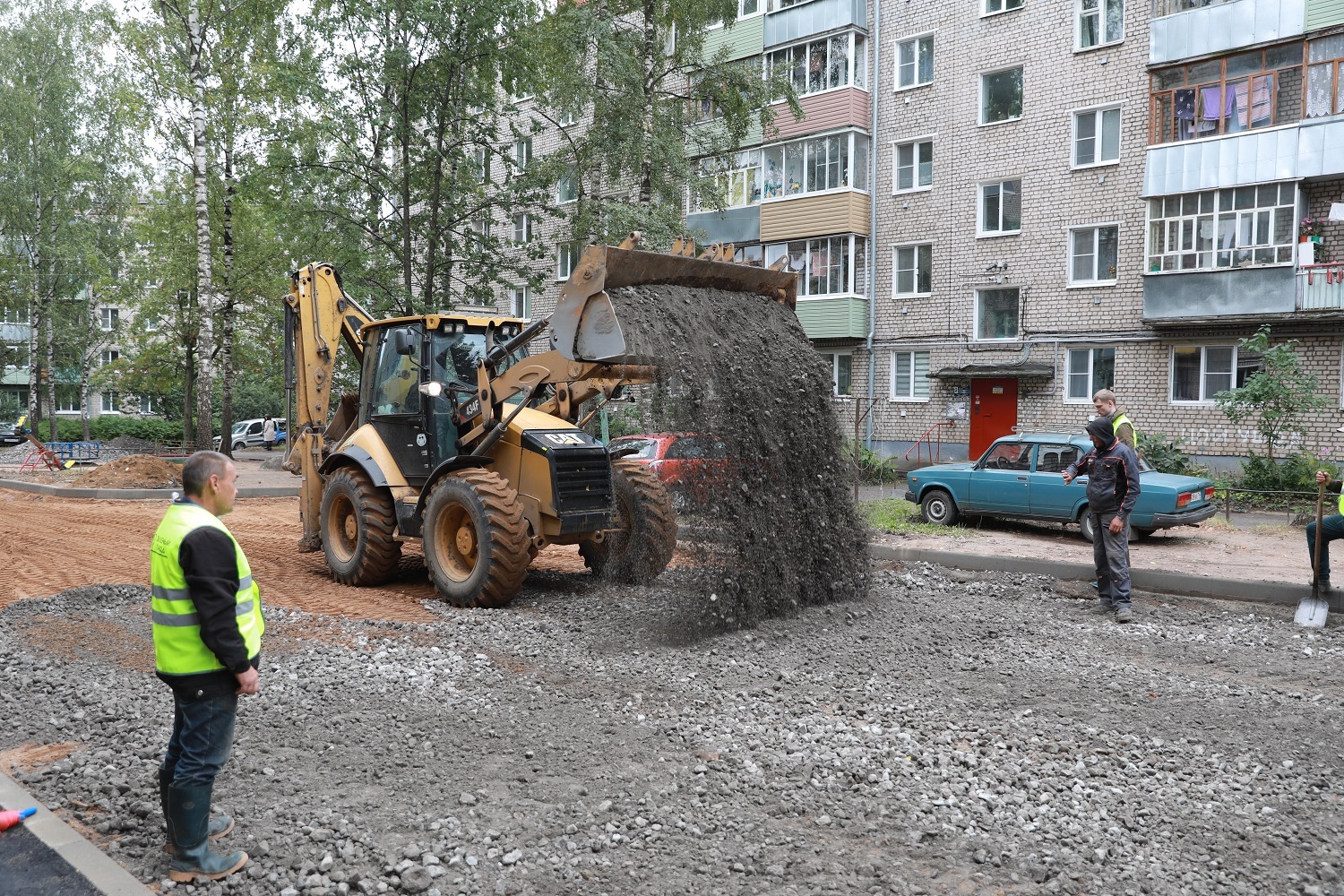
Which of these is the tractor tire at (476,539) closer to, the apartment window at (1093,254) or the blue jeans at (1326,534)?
the blue jeans at (1326,534)

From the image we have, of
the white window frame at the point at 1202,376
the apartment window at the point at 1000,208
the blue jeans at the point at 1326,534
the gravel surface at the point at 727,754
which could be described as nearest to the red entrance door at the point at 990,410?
the white window frame at the point at 1202,376

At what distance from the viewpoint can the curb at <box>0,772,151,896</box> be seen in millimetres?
3543

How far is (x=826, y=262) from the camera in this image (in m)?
28.0

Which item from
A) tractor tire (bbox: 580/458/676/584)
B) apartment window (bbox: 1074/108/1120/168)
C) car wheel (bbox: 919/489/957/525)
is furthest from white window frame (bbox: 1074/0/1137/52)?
tractor tire (bbox: 580/458/676/584)

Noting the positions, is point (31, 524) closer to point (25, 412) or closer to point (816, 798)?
point (816, 798)

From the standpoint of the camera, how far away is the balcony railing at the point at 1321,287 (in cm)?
1966

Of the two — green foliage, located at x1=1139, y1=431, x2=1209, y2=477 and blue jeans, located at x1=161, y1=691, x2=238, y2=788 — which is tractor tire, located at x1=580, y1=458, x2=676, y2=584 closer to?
blue jeans, located at x1=161, y1=691, x2=238, y2=788

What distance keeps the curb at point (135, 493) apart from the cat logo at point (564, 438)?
12910mm

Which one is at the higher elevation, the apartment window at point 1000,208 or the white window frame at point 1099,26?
the white window frame at point 1099,26

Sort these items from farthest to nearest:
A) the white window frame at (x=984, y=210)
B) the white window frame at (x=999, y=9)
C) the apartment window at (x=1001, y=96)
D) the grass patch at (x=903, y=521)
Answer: the apartment window at (x=1001, y=96) < the white window frame at (x=984, y=210) < the white window frame at (x=999, y=9) < the grass patch at (x=903, y=521)

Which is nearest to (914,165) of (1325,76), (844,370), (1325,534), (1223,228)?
(844,370)

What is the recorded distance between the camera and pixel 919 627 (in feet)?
25.6

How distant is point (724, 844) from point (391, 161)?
20.0m

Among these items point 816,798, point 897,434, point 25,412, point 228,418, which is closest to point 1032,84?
point 897,434
